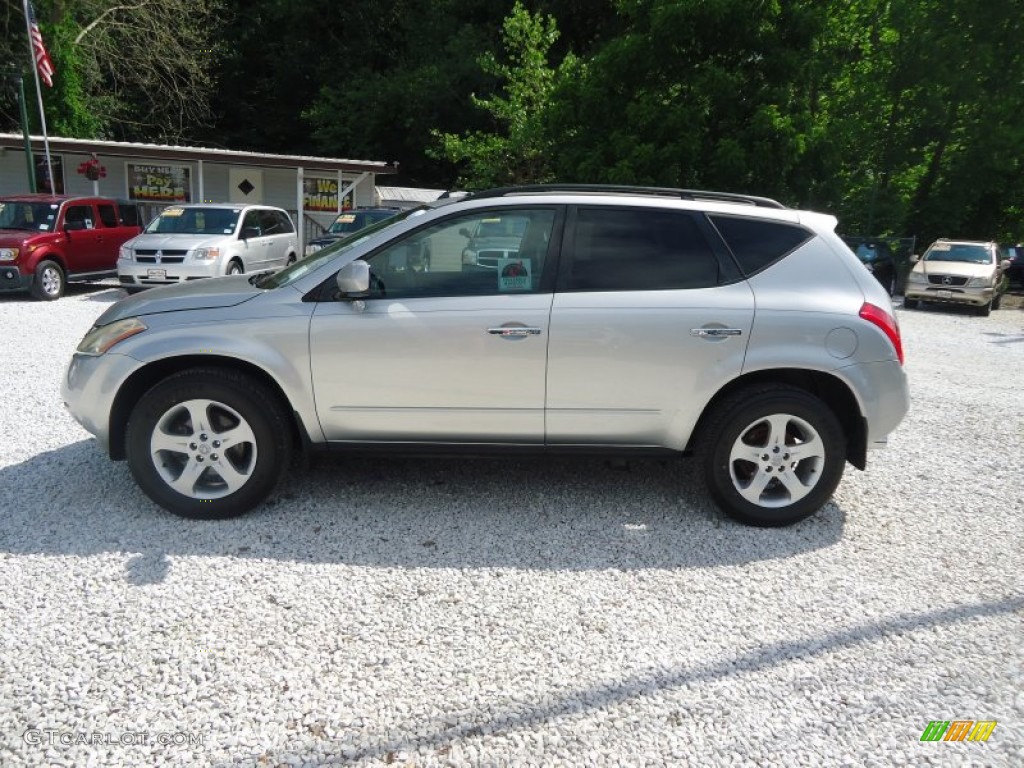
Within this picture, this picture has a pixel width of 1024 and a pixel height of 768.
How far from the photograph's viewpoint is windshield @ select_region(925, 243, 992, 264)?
16719mm

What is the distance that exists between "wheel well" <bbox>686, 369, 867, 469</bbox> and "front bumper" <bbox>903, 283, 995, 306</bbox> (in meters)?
14.2

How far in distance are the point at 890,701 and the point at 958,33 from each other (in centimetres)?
2650

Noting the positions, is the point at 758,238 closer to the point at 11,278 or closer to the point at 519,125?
the point at 11,278

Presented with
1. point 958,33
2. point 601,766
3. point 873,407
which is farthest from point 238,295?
point 958,33

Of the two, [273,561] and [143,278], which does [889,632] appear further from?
[143,278]

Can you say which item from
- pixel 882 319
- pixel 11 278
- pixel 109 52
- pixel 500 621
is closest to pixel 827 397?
pixel 882 319

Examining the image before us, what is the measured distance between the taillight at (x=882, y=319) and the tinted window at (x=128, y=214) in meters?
14.7

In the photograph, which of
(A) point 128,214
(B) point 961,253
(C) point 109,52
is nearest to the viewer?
(A) point 128,214

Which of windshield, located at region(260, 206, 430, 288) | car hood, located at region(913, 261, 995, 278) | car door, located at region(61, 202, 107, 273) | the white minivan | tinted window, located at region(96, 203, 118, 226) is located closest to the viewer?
windshield, located at region(260, 206, 430, 288)

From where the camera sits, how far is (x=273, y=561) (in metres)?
3.52

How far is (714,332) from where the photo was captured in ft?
12.5

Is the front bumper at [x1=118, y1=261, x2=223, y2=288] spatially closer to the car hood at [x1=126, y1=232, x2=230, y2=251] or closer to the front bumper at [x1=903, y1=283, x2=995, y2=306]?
the car hood at [x1=126, y1=232, x2=230, y2=251]

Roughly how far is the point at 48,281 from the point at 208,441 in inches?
431

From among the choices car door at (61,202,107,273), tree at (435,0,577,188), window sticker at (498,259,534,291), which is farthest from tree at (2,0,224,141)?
window sticker at (498,259,534,291)
